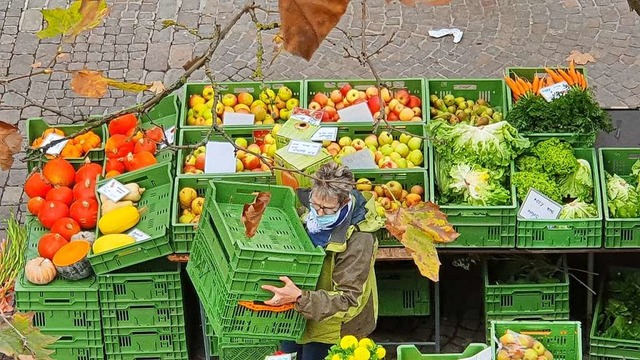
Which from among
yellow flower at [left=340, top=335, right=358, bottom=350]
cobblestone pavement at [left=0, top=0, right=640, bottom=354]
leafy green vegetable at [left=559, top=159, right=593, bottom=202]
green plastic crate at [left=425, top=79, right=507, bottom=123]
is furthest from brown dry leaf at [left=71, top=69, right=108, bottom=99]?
cobblestone pavement at [left=0, top=0, right=640, bottom=354]

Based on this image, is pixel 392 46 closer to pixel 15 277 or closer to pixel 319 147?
pixel 319 147

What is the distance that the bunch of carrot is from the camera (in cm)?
659

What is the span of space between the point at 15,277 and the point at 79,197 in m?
0.82

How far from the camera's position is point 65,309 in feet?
20.2

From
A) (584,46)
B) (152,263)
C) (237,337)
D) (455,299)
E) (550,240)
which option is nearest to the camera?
(237,337)

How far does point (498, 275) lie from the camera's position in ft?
21.2

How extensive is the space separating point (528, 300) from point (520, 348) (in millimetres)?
781

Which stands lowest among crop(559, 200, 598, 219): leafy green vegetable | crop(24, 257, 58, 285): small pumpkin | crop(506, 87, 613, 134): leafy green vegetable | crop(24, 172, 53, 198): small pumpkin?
crop(24, 257, 58, 285): small pumpkin

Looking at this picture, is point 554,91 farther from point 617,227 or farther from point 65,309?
point 65,309

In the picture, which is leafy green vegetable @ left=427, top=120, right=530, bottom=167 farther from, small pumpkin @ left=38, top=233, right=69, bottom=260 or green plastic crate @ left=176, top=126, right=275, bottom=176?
small pumpkin @ left=38, top=233, right=69, bottom=260

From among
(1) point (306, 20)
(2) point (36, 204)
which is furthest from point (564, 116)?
(1) point (306, 20)

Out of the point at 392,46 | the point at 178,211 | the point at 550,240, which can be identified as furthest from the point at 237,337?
the point at 392,46

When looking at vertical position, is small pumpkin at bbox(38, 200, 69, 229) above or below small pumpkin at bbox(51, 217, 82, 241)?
above

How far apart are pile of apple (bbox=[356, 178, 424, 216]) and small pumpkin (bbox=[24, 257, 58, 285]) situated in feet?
6.12
